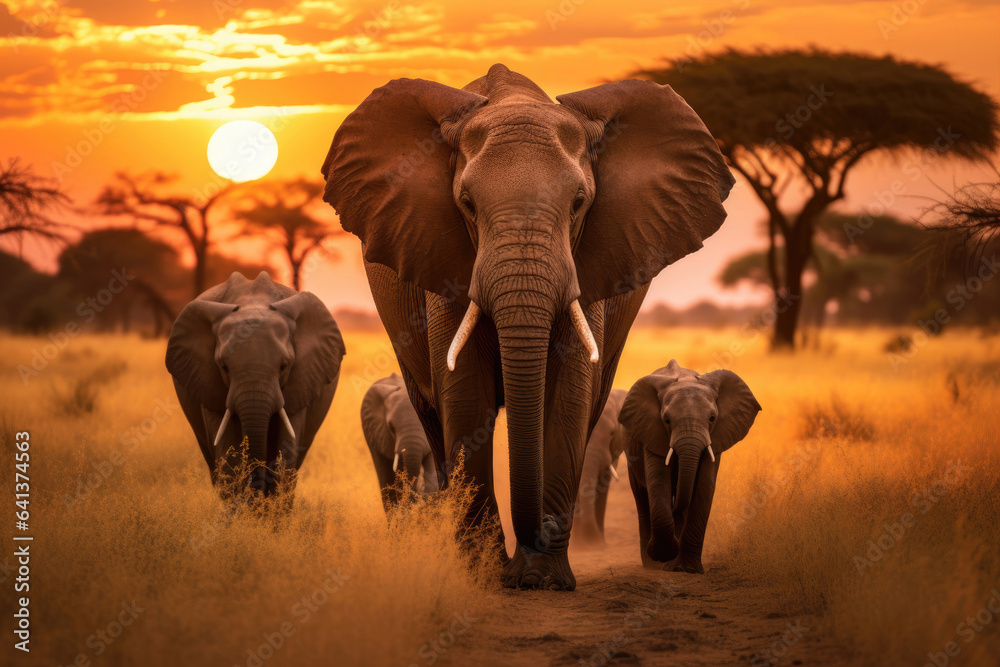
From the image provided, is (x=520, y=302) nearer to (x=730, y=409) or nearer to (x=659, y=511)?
(x=659, y=511)

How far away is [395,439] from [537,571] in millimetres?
3840

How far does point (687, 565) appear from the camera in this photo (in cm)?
788

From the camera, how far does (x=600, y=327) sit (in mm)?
6723

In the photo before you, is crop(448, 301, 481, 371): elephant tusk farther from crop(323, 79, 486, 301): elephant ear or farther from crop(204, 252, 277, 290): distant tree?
crop(204, 252, 277, 290): distant tree

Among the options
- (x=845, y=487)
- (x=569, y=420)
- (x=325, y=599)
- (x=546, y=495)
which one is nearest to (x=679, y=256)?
(x=569, y=420)

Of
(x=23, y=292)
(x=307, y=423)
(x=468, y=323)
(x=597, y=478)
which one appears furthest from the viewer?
(x=23, y=292)

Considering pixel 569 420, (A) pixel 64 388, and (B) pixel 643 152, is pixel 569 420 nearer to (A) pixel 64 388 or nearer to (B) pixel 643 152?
(B) pixel 643 152

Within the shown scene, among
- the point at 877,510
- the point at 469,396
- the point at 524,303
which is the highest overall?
the point at 524,303

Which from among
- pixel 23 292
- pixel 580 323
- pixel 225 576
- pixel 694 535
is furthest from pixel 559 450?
pixel 23 292

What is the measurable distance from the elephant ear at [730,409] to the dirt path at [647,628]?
1.32 metres

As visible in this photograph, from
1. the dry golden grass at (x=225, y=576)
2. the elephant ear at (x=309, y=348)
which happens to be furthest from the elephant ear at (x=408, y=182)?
the elephant ear at (x=309, y=348)

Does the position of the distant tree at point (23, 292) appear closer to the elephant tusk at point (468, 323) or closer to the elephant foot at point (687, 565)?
the elephant foot at point (687, 565)

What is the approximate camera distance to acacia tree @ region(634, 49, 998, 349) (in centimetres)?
2116

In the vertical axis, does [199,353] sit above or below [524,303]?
below
